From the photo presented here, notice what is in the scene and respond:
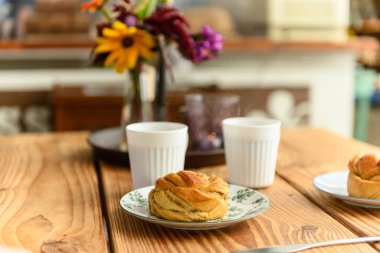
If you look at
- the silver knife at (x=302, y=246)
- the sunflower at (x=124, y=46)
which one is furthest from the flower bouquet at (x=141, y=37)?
the silver knife at (x=302, y=246)

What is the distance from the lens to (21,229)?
3.04 ft

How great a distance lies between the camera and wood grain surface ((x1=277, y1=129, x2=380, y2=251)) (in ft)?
3.14

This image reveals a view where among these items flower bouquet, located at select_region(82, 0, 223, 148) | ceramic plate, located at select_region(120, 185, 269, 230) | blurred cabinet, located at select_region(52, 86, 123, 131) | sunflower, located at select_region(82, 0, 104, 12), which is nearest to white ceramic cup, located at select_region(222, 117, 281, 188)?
ceramic plate, located at select_region(120, 185, 269, 230)

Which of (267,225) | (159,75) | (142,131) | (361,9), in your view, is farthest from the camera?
(361,9)

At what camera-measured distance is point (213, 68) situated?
317 centimetres

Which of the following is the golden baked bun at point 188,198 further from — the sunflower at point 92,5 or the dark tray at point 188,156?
the sunflower at point 92,5

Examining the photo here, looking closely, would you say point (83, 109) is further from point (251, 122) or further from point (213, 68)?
point (251, 122)

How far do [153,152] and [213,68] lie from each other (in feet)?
6.90

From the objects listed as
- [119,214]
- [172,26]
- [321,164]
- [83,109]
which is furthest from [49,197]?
[83,109]

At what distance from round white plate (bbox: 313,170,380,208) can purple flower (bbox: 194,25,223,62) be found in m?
0.40

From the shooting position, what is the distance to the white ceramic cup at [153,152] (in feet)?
3.58

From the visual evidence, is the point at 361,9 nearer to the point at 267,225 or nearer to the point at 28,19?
the point at 28,19

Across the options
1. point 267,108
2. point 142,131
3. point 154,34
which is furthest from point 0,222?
point 267,108

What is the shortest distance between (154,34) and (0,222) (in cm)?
56
